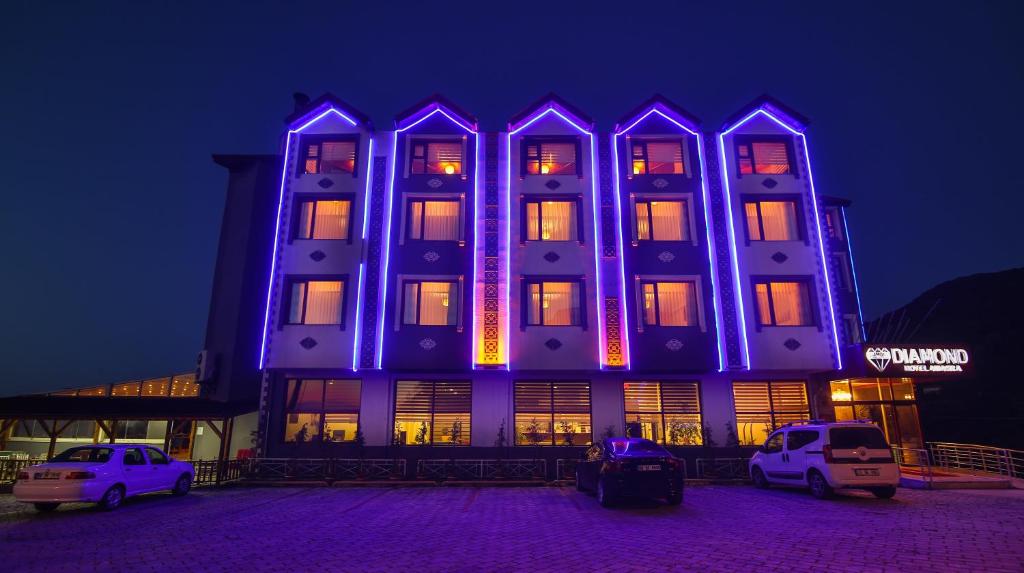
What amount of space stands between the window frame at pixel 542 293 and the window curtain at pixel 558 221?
1.78 metres

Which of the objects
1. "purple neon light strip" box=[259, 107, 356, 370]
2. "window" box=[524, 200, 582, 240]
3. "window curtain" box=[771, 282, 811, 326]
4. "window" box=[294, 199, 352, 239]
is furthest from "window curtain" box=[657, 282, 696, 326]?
"purple neon light strip" box=[259, 107, 356, 370]

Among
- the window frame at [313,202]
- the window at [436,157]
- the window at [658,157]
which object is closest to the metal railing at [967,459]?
the window at [658,157]

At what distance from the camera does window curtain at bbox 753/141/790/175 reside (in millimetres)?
21438

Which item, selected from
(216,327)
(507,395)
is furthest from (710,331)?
(216,327)

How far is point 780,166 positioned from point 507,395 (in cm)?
1534

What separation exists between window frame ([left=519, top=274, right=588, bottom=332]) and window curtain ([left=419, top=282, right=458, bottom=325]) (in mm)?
2595

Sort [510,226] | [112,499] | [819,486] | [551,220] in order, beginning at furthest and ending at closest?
1. [551,220]
2. [510,226]
3. [819,486]
4. [112,499]

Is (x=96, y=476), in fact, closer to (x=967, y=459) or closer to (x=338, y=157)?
(x=338, y=157)

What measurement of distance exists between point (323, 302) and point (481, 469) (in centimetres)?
885

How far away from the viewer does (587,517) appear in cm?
1108

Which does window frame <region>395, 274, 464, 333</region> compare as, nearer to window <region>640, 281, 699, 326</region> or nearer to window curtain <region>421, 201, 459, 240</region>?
window curtain <region>421, 201, 459, 240</region>

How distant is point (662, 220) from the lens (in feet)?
67.4

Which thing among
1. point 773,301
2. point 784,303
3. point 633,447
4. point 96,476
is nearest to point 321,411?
point 96,476

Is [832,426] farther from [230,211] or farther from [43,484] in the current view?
[230,211]
